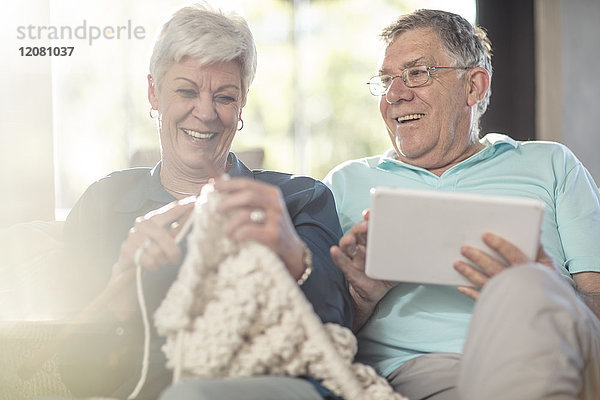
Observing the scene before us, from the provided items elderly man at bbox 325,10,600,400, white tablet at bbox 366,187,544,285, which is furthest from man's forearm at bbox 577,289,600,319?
white tablet at bbox 366,187,544,285

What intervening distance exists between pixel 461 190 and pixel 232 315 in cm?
85

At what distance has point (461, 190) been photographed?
173 centimetres

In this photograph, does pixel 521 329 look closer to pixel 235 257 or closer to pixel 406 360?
pixel 235 257

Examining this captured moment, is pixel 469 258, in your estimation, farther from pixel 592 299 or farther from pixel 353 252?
pixel 592 299

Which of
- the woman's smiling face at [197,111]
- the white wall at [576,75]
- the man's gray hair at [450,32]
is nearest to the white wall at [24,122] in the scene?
the woman's smiling face at [197,111]

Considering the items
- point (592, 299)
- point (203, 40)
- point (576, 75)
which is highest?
point (576, 75)

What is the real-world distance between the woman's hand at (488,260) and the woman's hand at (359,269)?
196 millimetres

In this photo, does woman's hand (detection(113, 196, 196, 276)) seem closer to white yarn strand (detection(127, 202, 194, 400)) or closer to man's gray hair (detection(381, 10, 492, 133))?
white yarn strand (detection(127, 202, 194, 400))

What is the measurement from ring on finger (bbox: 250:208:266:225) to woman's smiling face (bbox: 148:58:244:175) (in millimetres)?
477

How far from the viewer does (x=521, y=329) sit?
3.36ft

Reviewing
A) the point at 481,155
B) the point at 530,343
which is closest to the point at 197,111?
the point at 481,155

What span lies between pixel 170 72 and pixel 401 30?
62 cm

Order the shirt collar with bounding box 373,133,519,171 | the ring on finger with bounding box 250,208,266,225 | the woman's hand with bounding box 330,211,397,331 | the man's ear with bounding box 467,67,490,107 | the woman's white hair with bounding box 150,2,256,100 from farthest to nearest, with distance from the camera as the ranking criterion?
the man's ear with bounding box 467,67,490,107 < the shirt collar with bounding box 373,133,519,171 < the woman's white hair with bounding box 150,2,256,100 < the woman's hand with bounding box 330,211,397,331 < the ring on finger with bounding box 250,208,266,225

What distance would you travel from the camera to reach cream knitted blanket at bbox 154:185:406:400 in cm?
107
